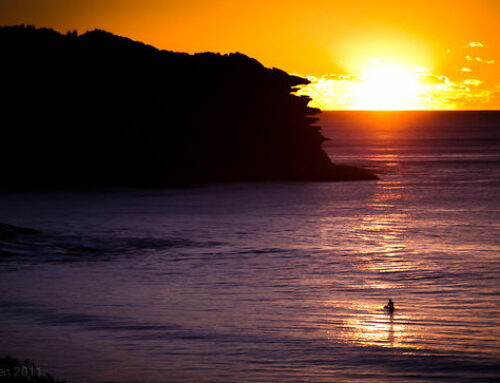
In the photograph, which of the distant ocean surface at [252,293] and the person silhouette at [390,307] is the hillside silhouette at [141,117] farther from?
the person silhouette at [390,307]

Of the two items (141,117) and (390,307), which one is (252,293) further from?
(141,117)

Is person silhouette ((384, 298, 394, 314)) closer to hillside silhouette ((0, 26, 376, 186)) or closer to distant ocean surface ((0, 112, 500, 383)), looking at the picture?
distant ocean surface ((0, 112, 500, 383))

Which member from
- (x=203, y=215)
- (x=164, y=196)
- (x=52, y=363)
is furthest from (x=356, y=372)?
(x=164, y=196)

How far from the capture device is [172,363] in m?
16.5

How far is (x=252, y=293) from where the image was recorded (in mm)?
24156

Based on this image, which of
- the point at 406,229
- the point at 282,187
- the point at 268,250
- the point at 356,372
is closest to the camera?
the point at 356,372

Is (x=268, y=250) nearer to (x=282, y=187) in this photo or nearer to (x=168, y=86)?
(x=282, y=187)

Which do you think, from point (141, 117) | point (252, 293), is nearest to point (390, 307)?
point (252, 293)

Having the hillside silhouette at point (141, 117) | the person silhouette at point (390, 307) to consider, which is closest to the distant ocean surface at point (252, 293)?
the person silhouette at point (390, 307)

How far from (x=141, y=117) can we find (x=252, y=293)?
47.8 meters

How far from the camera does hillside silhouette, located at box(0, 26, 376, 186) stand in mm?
69312

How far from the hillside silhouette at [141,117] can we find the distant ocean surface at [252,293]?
1793 cm

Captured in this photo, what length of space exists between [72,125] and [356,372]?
58264 mm

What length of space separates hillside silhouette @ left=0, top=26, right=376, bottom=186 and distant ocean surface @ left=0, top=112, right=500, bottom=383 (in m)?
17.9
